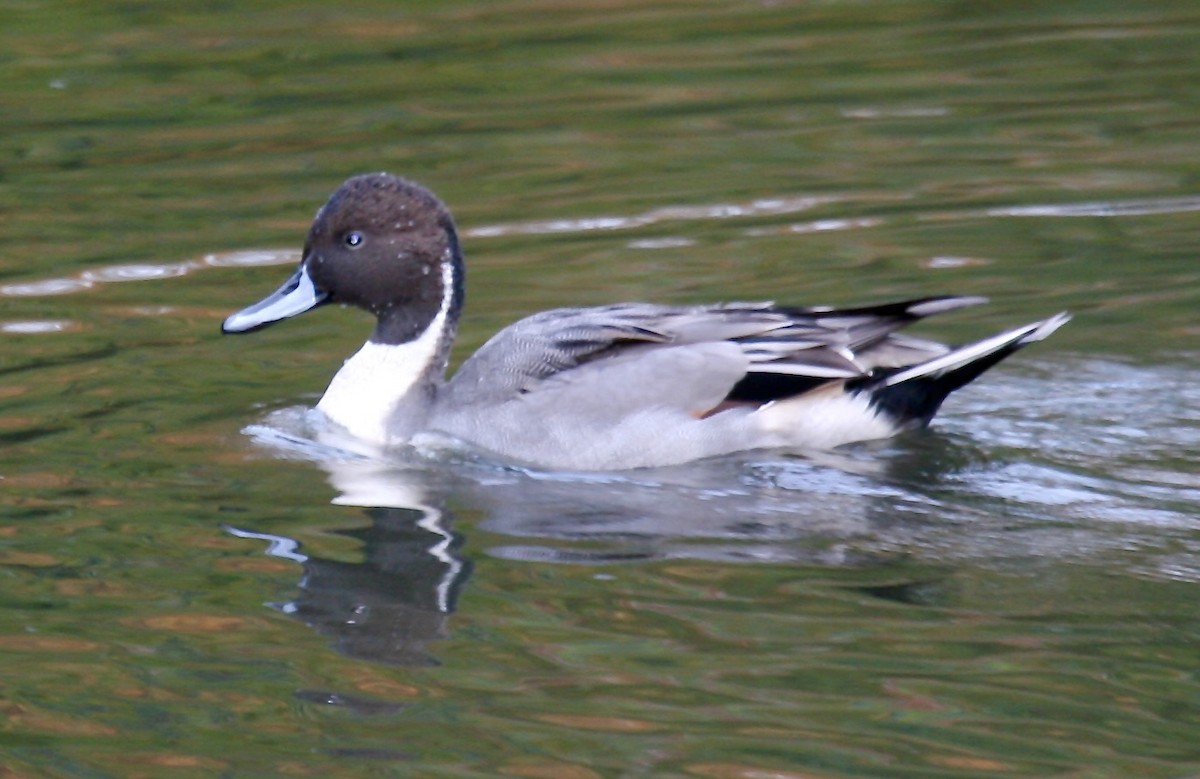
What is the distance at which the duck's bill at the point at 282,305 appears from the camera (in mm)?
7012

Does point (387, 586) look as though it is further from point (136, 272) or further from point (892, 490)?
point (136, 272)

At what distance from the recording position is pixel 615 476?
646cm

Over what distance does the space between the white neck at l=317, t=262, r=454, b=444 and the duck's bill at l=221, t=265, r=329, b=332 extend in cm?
26

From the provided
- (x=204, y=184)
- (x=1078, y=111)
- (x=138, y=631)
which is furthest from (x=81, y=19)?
(x=138, y=631)

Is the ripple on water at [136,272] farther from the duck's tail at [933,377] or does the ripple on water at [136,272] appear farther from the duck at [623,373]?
the duck's tail at [933,377]

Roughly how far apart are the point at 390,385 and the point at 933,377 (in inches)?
71.9

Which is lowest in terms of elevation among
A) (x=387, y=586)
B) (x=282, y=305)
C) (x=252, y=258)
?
(x=387, y=586)

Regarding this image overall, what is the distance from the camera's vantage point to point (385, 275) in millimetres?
7109

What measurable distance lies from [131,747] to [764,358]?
272 cm

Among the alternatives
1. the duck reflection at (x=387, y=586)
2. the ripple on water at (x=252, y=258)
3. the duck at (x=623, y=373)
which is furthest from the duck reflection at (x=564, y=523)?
the ripple on water at (x=252, y=258)

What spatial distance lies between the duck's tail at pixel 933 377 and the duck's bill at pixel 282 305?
1896 millimetres

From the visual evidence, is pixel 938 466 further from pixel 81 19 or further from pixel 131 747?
pixel 81 19

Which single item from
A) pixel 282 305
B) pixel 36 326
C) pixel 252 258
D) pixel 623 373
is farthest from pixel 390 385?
pixel 252 258

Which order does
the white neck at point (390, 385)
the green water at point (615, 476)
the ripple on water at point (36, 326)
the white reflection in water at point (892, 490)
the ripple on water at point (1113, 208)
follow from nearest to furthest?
the green water at point (615, 476) → the white reflection in water at point (892, 490) → the white neck at point (390, 385) → the ripple on water at point (36, 326) → the ripple on water at point (1113, 208)
